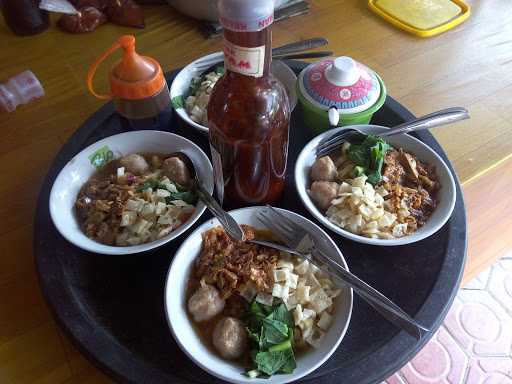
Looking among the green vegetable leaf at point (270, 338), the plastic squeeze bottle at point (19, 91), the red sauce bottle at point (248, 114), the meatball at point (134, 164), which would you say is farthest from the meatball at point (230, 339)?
the plastic squeeze bottle at point (19, 91)

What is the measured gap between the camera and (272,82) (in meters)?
0.69

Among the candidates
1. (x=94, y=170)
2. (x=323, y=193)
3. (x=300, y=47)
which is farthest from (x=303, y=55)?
(x=94, y=170)

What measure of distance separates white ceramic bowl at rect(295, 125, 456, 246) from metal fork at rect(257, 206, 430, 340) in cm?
6

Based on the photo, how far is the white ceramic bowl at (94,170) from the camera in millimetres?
702

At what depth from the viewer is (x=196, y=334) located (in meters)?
0.65

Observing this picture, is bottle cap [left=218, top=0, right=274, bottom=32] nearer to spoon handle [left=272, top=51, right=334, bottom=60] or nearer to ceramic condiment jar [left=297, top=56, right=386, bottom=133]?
ceramic condiment jar [left=297, top=56, right=386, bottom=133]

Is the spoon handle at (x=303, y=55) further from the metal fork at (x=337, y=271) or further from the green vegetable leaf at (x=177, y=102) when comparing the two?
the metal fork at (x=337, y=271)

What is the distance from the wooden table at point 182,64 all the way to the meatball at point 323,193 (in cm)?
36

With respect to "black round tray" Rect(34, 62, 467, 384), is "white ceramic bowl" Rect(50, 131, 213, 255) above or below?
above

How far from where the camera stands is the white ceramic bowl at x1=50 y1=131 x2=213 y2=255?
702 millimetres

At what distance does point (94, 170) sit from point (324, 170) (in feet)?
1.42

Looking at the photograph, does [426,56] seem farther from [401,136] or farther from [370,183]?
[370,183]

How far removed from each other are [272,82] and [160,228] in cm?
30

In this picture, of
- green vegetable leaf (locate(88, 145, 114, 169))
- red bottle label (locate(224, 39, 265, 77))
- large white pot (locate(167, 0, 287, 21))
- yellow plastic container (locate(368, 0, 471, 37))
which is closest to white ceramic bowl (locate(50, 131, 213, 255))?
green vegetable leaf (locate(88, 145, 114, 169))
